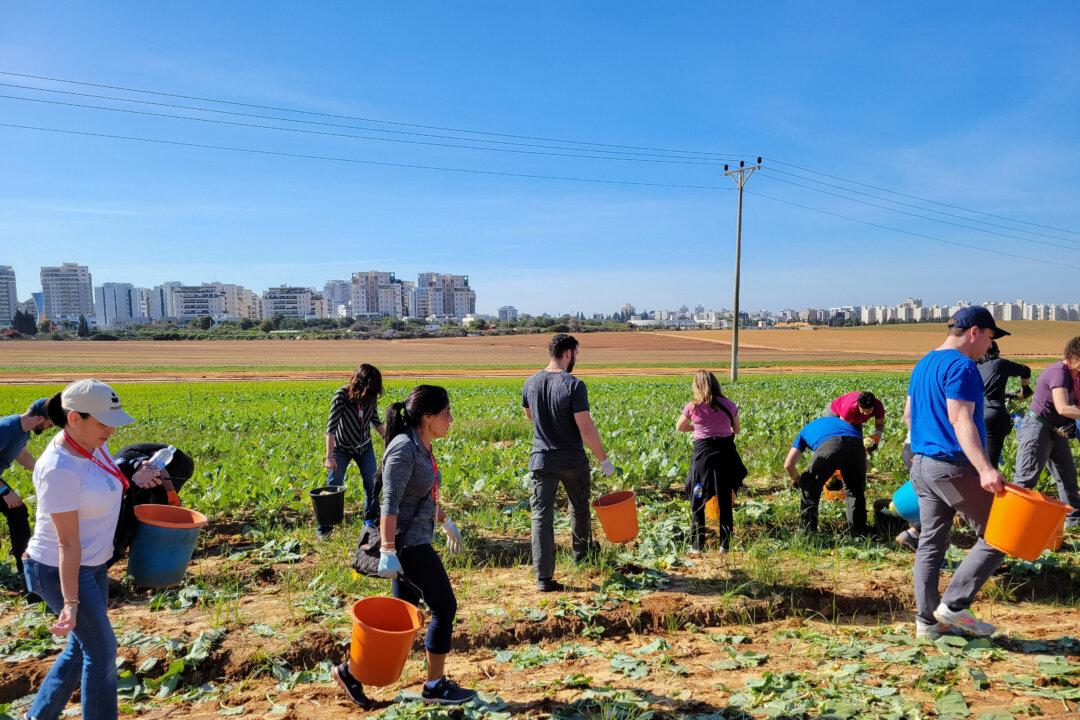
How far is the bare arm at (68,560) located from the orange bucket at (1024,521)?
4.81m

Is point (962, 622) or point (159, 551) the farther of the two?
point (962, 622)

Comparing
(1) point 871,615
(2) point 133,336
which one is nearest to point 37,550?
(1) point 871,615

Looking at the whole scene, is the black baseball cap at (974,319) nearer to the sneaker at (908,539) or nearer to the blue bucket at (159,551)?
the sneaker at (908,539)

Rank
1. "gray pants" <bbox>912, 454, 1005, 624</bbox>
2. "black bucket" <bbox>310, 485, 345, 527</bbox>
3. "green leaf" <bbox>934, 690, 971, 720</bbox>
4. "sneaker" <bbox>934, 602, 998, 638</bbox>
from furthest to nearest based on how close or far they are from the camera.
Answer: "black bucket" <bbox>310, 485, 345, 527</bbox>
"sneaker" <bbox>934, 602, 998, 638</bbox>
"gray pants" <bbox>912, 454, 1005, 624</bbox>
"green leaf" <bbox>934, 690, 971, 720</bbox>

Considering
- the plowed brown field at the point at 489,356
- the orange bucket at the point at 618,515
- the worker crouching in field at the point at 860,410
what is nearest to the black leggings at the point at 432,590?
the orange bucket at the point at 618,515

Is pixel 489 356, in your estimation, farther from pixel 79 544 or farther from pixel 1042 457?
pixel 79 544

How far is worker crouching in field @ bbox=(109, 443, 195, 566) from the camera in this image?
154 inches

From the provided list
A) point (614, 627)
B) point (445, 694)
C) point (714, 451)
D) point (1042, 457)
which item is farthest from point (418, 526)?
point (1042, 457)

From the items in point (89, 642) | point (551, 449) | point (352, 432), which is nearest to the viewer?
point (89, 642)

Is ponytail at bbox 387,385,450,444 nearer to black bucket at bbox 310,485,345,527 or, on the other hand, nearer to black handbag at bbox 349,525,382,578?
black handbag at bbox 349,525,382,578

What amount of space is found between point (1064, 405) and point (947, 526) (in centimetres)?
264

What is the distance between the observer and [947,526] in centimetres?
422

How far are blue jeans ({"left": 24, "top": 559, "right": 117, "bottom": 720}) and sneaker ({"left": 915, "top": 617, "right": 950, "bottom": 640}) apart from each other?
14.9 feet

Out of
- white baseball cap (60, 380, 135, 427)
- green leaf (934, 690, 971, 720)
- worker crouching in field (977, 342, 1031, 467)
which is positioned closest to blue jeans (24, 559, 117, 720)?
white baseball cap (60, 380, 135, 427)
